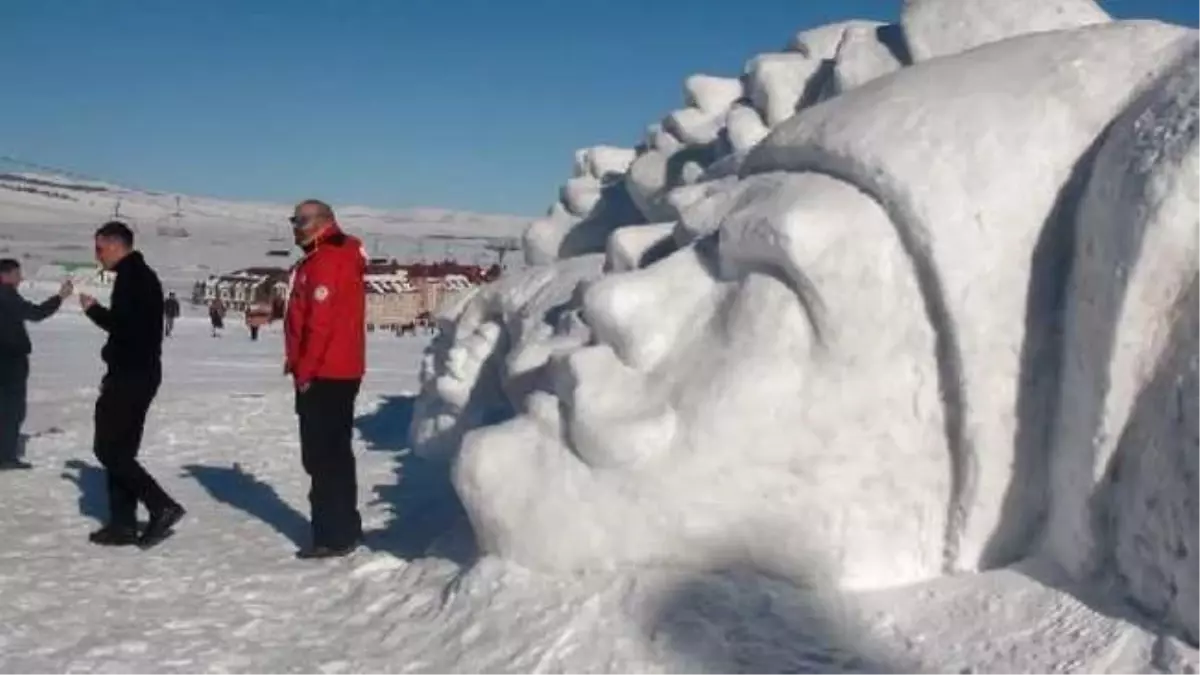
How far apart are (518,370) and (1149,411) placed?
2510 millimetres

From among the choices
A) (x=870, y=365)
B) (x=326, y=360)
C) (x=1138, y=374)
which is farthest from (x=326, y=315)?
(x=1138, y=374)

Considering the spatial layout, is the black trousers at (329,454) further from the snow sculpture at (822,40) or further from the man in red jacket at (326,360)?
the snow sculpture at (822,40)

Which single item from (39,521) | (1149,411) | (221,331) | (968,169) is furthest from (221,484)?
(221,331)

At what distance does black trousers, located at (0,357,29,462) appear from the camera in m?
8.45

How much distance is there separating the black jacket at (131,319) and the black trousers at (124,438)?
61 millimetres

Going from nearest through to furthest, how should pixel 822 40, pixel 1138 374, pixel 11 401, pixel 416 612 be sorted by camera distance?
pixel 1138 374 → pixel 416 612 → pixel 822 40 → pixel 11 401

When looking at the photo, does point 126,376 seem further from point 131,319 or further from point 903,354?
point 903,354

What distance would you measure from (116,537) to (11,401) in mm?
2784

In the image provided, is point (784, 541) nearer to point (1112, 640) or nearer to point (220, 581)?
point (1112, 640)

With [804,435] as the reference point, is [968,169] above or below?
above

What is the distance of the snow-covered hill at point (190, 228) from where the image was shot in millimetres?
68688

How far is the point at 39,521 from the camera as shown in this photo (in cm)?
689

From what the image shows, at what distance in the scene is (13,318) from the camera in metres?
8.49

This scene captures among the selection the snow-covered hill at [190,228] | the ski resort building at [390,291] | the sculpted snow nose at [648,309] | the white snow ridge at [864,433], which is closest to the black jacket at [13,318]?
the white snow ridge at [864,433]
